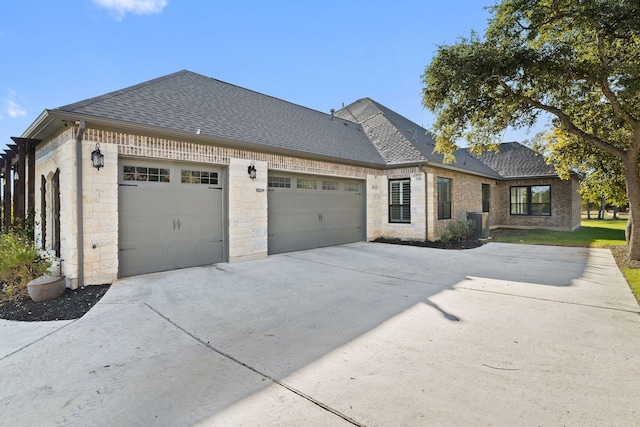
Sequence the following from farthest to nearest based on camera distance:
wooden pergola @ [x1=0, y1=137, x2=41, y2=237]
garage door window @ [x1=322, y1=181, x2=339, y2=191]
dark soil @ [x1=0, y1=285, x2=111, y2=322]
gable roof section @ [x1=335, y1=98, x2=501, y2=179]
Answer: gable roof section @ [x1=335, y1=98, x2=501, y2=179] < garage door window @ [x1=322, y1=181, x2=339, y2=191] < wooden pergola @ [x1=0, y1=137, x2=41, y2=237] < dark soil @ [x1=0, y1=285, x2=111, y2=322]

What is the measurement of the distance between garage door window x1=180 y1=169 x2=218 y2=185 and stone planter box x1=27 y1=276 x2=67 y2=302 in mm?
3136

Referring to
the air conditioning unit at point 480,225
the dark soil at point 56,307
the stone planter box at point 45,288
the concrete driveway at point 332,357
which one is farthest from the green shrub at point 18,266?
the air conditioning unit at point 480,225

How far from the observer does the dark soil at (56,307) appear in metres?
4.50

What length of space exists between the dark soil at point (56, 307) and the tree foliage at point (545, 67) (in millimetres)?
9303

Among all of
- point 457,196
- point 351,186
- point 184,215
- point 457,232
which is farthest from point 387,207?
point 184,215

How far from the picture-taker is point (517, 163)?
19719mm

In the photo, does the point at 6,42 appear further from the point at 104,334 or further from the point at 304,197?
the point at 104,334

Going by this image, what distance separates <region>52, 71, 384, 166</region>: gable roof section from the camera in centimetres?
674

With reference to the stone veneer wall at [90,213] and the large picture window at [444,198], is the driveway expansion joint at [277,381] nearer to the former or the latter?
the stone veneer wall at [90,213]

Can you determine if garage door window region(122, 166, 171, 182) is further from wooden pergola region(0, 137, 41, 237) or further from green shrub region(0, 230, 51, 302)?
wooden pergola region(0, 137, 41, 237)

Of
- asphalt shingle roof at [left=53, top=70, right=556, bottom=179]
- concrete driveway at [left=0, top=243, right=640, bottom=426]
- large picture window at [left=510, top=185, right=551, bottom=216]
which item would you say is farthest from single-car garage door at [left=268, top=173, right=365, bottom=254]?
large picture window at [left=510, top=185, right=551, bottom=216]

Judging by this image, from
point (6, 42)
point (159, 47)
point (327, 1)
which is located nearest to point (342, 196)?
point (327, 1)

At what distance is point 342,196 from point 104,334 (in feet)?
29.4

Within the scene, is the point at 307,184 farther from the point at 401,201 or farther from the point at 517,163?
the point at 517,163
